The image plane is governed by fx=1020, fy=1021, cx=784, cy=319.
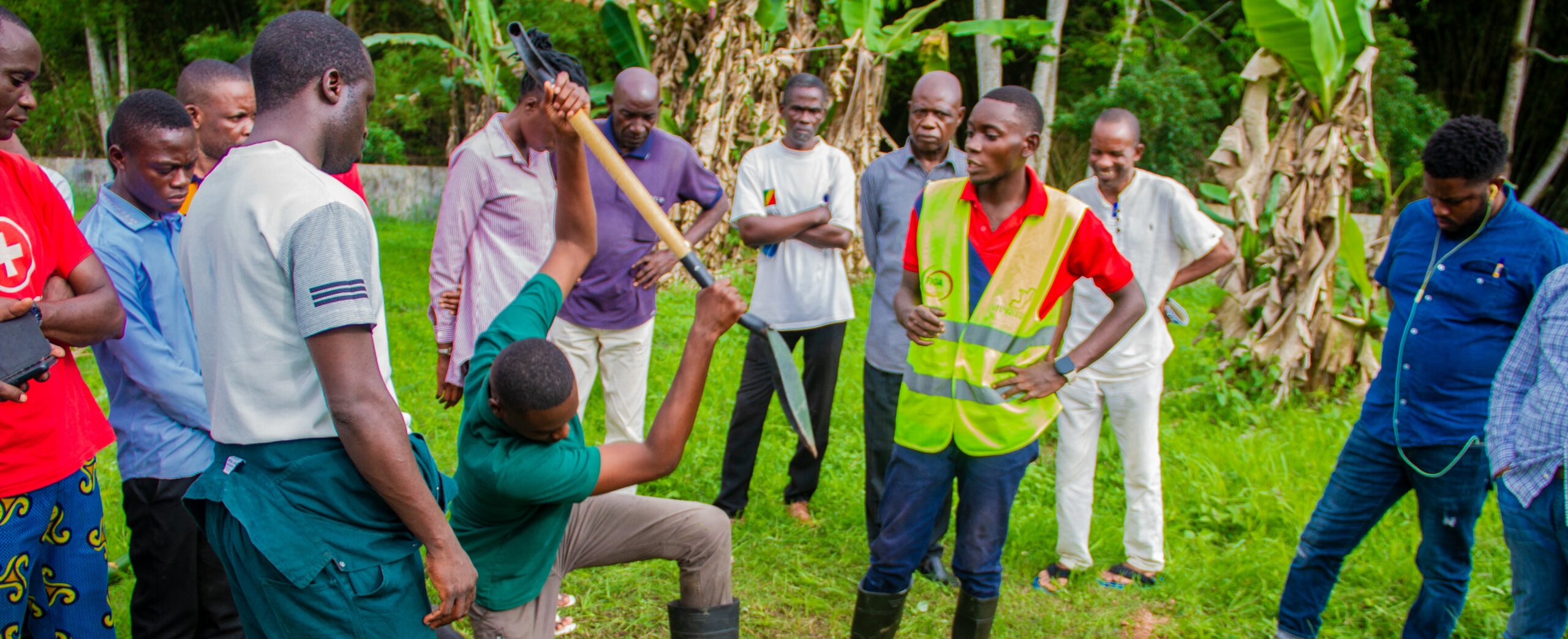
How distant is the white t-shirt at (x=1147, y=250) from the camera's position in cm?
418

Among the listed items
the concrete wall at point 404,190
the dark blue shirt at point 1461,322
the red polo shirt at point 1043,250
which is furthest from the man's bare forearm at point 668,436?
the concrete wall at point 404,190

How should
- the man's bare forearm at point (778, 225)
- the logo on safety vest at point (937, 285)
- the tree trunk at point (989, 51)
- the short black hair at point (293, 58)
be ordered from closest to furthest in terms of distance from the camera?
the short black hair at point (293, 58), the logo on safety vest at point (937, 285), the man's bare forearm at point (778, 225), the tree trunk at point (989, 51)

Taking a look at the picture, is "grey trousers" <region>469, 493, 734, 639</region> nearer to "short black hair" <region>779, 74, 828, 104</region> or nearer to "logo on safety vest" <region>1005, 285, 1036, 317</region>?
"logo on safety vest" <region>1005, 285, 1036, 317</region>

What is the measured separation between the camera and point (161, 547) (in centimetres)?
293

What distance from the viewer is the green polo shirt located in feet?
7.97

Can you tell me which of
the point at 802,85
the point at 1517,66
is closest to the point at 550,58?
the point at 802,85

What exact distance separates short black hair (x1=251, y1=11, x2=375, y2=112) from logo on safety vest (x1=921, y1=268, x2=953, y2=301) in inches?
72.0

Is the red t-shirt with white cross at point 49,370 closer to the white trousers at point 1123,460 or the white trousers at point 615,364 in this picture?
the white trousers at point 615,364

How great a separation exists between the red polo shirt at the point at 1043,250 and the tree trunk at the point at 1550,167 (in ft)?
39.7

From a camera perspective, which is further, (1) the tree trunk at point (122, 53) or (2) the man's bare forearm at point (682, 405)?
(1) the tree trunk at point (122, 53)

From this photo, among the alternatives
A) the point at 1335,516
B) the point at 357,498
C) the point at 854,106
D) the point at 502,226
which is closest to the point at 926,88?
the point at 502,226

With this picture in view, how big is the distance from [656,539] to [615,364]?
1.56 meters

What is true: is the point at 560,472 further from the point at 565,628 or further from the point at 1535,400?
the point at 1535,400

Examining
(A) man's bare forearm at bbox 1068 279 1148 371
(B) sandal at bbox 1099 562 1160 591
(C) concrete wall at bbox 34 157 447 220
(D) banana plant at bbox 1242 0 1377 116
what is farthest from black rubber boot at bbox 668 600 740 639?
(C) concrete wall at bbox 34 157 447 220
